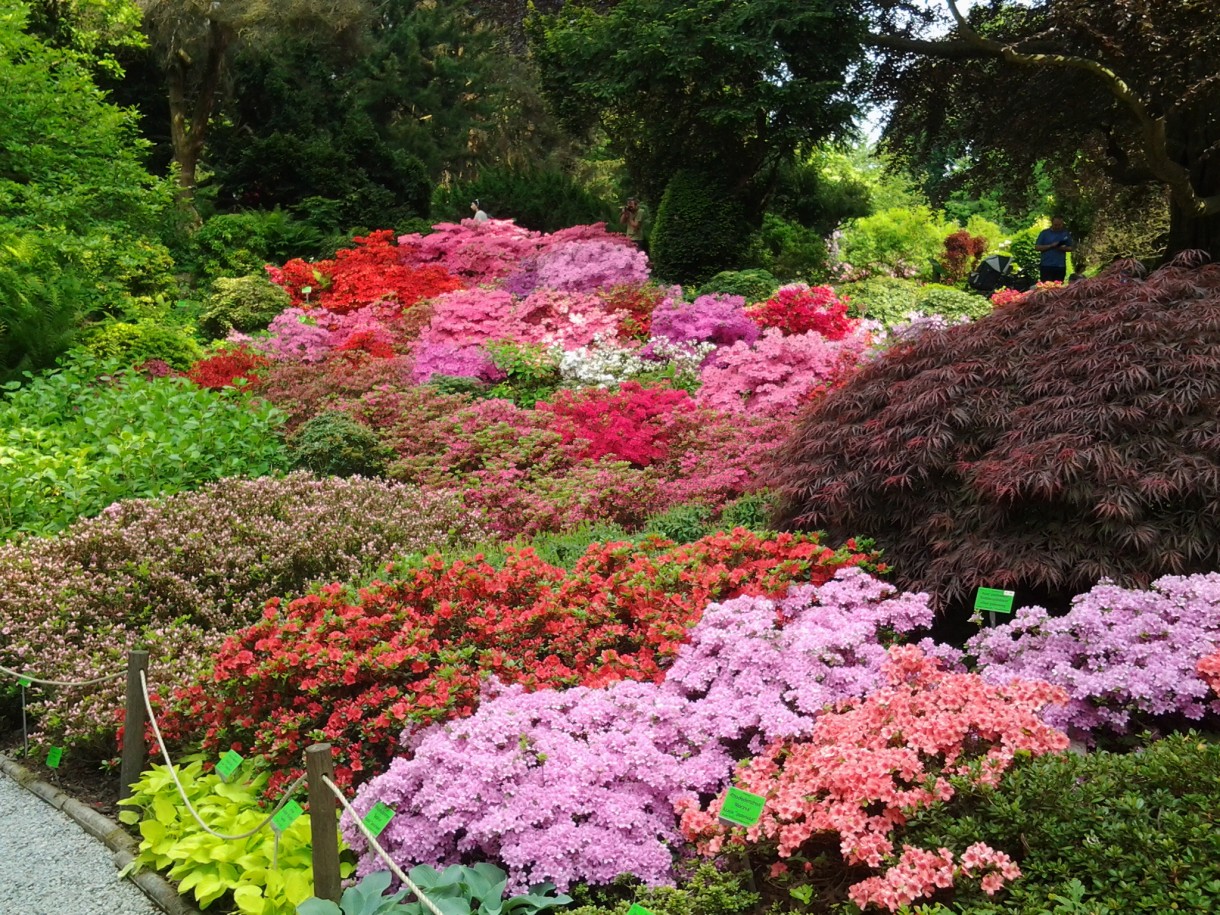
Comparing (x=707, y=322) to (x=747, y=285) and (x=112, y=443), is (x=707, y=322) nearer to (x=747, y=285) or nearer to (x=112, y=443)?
(x=747, y=285)

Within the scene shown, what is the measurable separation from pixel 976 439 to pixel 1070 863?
216 centimetres

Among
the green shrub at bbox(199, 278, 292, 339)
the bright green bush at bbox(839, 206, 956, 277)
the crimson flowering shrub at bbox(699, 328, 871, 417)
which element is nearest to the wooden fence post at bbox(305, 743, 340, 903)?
the crimson flowering shrub at bbox(699, 328, 871, 417)

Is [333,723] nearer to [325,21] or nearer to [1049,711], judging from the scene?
[1049,711]

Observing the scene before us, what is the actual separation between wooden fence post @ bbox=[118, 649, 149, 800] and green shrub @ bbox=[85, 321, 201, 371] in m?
6.93

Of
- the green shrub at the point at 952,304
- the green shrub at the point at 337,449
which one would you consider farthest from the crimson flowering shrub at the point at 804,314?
the green shrub at the point at 337,449

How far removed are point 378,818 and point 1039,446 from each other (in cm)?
282

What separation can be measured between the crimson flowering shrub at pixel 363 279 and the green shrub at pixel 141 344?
114 inches

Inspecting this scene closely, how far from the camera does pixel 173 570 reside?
16.8ft

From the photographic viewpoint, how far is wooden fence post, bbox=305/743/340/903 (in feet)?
9.06

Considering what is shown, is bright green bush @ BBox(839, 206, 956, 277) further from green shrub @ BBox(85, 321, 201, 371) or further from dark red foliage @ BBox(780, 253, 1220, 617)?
dark red foliage @ BBox(780, 253, 1220, 617)

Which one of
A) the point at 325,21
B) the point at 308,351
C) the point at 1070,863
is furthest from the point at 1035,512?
the point at 325,21

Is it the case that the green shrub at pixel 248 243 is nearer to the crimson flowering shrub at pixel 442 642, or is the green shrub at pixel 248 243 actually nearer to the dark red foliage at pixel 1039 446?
the crimson flowering shrub at pixel 442 642

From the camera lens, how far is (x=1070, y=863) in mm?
2297

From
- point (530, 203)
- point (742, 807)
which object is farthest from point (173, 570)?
point (530, 203)
